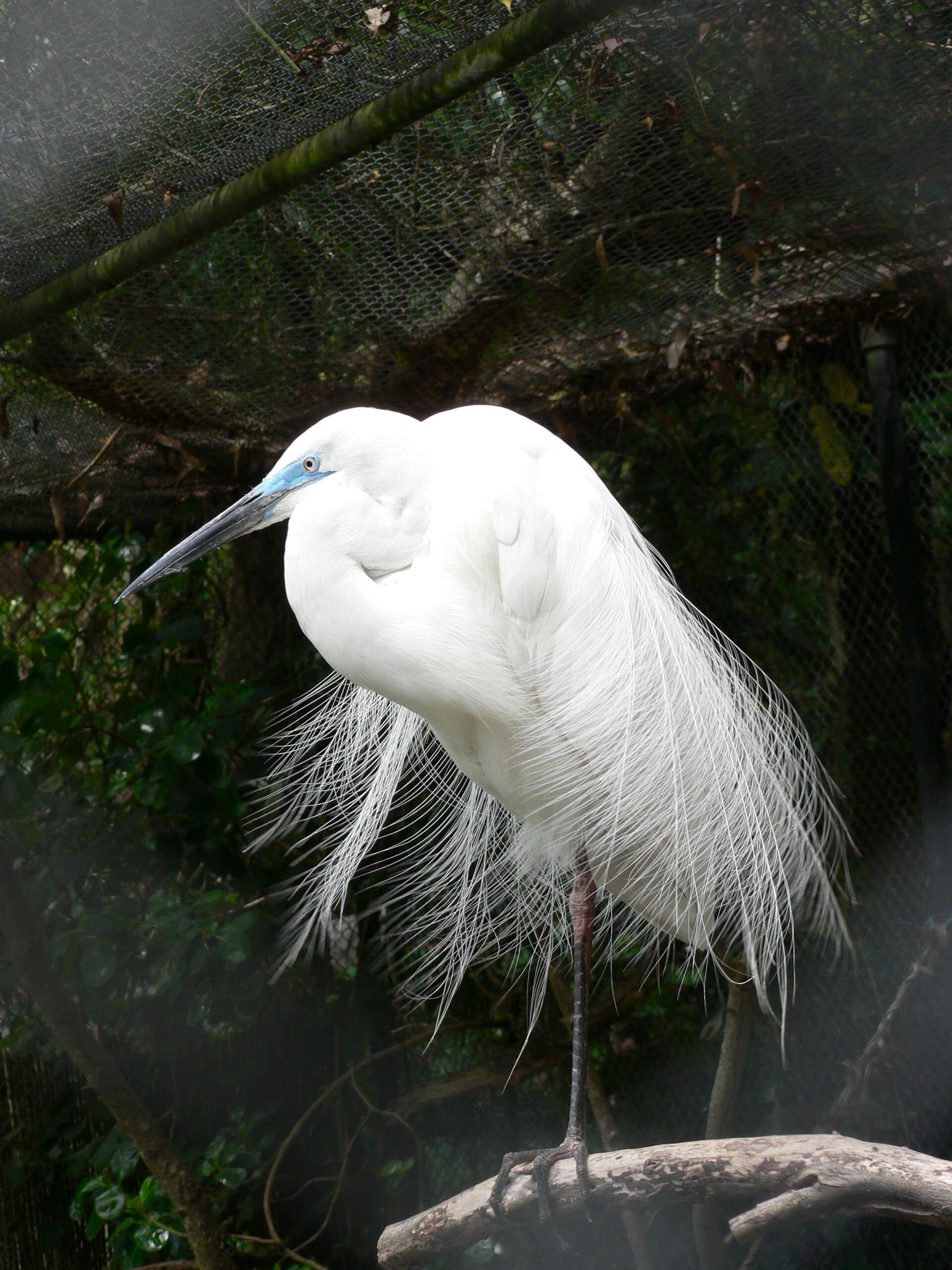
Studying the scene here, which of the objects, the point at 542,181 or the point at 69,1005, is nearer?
the point at 542,181

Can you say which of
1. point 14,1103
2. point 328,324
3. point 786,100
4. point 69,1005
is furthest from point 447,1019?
point 786,100

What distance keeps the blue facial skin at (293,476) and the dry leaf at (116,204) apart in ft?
1.23

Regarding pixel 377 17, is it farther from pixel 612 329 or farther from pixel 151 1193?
pixel 151 1193

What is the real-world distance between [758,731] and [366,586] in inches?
24.1

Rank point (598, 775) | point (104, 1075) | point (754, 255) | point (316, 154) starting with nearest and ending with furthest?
point (316, 154) → point (598, 775) → point (754, 255) → point (104, 1075)

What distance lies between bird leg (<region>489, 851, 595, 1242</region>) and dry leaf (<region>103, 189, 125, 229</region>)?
1.00 m

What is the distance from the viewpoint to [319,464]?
118 cm

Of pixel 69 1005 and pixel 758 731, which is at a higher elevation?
pixel 69 1005

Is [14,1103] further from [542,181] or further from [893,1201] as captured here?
[542,181]

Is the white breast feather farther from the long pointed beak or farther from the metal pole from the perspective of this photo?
the long pointed beak

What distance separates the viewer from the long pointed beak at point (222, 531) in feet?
3.96

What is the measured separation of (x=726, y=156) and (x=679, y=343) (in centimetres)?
35

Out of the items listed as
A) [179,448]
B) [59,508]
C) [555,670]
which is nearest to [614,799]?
[555,670]

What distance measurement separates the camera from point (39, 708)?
6.35 feet
